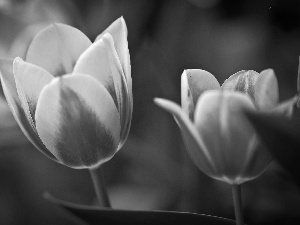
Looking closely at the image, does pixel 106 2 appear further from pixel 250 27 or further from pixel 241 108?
pixel 241 108

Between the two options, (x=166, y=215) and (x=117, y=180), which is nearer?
(x=166, y=215)

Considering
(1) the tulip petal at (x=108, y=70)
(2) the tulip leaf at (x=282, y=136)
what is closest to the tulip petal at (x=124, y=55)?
(1) the tulip petal at (x=108, y=70)

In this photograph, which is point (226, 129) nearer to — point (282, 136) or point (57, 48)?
point (282, 136)

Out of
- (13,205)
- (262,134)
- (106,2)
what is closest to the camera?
(262,134)

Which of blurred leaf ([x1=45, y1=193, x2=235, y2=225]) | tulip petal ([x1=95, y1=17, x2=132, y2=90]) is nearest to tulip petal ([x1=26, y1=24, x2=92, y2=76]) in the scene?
tulip petal ([x1=95, y1=17, x2=132, y2=90])

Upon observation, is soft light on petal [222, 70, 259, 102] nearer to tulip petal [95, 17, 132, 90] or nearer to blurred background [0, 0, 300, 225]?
tulip petal [95, 17, 132, 90]

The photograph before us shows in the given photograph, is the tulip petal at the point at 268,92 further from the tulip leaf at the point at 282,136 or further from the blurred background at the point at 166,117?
the blurred background at the point at 166,117

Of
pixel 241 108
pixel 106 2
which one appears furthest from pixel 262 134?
pixel 106 2
